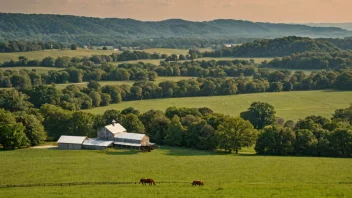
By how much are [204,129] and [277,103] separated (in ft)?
158

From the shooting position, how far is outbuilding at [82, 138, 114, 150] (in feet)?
255

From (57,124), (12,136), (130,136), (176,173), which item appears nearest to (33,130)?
(12,136)

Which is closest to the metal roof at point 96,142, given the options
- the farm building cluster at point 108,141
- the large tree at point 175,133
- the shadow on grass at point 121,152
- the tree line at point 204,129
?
the farm building cluster at point 108,141

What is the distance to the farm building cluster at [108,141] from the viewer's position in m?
77.7

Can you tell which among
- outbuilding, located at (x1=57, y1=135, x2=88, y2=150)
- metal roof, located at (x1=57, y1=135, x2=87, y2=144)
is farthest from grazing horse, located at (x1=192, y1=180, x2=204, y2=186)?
metal roof, located at (x1=57, y1=135, x2=87, y2=144)

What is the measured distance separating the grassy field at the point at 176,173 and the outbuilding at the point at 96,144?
369 centimetres

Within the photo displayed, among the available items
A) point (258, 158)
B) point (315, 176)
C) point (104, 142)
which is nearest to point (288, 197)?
point (315, 176)

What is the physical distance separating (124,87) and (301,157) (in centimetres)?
7596

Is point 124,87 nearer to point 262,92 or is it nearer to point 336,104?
point 262,92

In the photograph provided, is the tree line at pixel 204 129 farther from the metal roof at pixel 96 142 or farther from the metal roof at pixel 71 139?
the metal roof at pixel 96 142

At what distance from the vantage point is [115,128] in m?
82.2

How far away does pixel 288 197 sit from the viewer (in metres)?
41.9

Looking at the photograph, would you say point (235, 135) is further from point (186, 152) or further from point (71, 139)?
point (71, 139)

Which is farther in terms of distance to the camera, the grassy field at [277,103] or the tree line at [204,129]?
the grassy field at [277,103]
